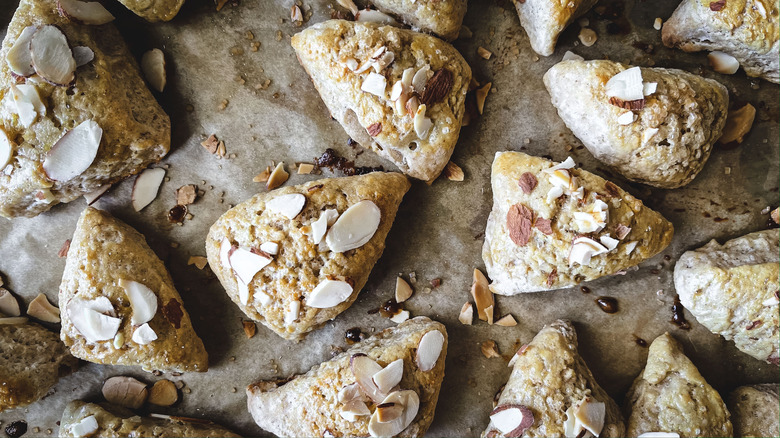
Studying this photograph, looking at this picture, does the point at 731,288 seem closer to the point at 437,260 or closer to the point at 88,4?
the point at 437,260

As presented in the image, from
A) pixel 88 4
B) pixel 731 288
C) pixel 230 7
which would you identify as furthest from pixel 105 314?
pixel 731 288

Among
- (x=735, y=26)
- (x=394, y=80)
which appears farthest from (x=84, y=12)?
(x=735, y=26)

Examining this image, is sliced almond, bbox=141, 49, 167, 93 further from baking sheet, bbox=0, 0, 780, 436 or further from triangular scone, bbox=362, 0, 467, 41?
triangular scone, bbox=362, 0, 467, 41

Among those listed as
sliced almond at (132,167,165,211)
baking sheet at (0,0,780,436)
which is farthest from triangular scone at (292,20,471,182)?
sliced almond at (132,167,165,211)

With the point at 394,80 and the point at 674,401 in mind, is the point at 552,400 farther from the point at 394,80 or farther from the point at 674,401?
the point at 394,80

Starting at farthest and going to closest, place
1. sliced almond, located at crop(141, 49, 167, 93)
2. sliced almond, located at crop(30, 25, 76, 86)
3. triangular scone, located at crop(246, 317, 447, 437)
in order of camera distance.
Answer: sliced almond, located at crop(141, 49, 167, 93)
triangular scone, located at crop(246, 317, 447, 437)
sliced almond, located at crop(30, 25, 76, 86)

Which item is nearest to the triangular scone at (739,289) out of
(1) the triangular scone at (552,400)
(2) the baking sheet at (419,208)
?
(2) the baking sheet at (419,208)

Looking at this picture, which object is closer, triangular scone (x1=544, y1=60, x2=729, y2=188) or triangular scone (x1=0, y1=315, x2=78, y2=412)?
triangular scone (x1=544, y1=60, x2=729, y2=188)
